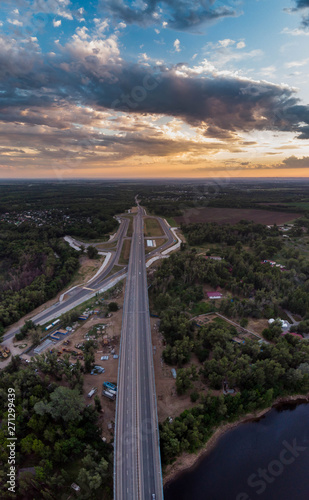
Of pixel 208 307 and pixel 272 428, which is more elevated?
pixel 208 307

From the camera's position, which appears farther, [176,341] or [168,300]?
[168,300]

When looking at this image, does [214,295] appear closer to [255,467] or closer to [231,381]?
[231,381]

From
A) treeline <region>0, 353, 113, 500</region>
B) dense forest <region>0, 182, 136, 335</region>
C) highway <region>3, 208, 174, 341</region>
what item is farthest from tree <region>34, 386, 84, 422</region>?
dense forest <region>0, 182, 136, 335</region>

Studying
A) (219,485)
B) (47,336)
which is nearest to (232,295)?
(219,485)

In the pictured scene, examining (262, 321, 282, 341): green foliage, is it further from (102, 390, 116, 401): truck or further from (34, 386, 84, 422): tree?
(34, 386, 84, 422): tree

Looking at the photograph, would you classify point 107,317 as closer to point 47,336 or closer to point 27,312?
point 47,336

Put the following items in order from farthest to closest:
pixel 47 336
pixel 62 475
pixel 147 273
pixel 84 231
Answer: pixel 84 231 → pixel 147 273 → pixel 47 336 → pixel 62 475

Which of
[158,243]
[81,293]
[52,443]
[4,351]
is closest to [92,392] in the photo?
[52,443]
